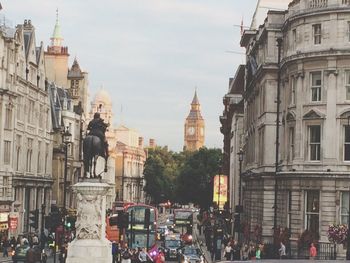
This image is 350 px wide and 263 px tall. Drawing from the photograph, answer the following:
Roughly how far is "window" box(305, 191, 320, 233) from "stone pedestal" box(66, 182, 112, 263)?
81.4 feet

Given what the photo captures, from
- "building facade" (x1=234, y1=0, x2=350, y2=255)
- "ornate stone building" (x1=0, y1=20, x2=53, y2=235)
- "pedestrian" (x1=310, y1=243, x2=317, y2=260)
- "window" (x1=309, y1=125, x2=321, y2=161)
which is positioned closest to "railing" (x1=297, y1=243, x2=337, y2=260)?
"building facade" (x1=234, y1=0, x2=350, y2=255)

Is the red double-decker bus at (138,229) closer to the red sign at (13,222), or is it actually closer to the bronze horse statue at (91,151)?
the red sign at (13,222)

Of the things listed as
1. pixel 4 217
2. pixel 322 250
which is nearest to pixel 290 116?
pixel 322 250

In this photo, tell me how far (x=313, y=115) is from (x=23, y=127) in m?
32.5

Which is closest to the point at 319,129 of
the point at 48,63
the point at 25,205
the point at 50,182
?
the point at 25,205

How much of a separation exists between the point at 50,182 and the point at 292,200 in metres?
40.3

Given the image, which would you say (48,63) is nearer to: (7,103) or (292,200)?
(7,103)

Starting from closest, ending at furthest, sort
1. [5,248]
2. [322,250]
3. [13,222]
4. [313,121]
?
[322,250] → [313,121] → [5,248] → [13,222]

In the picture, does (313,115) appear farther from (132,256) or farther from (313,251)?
(132,256)

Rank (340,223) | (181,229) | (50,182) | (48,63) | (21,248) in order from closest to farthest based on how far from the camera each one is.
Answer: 1. (21,248)
2. (340,223)
3. (50,182)
4. (48,63)
5. (181,229)

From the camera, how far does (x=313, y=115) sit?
172ft

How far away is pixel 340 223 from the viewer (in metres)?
51.2

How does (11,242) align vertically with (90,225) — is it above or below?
below

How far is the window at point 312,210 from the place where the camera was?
5212 cm
